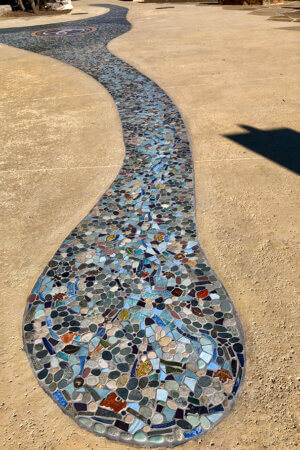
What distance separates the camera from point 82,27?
15.5m

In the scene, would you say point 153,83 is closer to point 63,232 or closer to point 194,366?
point 63,232

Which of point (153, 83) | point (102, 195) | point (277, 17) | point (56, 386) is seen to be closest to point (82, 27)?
point (277, 17)

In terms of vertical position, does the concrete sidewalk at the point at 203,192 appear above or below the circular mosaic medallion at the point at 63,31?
below

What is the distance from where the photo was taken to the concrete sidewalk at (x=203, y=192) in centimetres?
226

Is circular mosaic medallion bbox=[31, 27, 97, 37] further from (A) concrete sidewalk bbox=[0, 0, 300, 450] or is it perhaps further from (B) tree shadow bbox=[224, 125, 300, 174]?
(B) tree shadow bbox=[224, 125, 300, 174]

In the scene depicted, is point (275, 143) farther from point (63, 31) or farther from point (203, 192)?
point (63, 31)

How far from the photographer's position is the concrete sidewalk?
226 centimetres

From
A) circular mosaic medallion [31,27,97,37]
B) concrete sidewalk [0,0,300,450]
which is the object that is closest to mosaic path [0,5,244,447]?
concrete sidewalk [0,0,300,450]

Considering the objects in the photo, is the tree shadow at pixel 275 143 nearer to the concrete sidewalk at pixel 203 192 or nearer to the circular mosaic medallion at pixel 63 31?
the concrete sidewalk at pixel 203 192

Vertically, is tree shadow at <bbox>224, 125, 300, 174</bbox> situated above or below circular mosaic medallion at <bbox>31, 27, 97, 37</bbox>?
below

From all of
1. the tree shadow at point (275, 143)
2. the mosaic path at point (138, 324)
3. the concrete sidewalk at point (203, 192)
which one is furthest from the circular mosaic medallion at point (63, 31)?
the mosaic path at point (138, 324)

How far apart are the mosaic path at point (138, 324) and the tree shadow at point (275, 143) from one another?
4.25 feet

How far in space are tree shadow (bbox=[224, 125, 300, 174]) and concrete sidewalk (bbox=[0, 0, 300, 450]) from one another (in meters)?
0.04

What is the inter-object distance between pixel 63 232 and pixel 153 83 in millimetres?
5463
